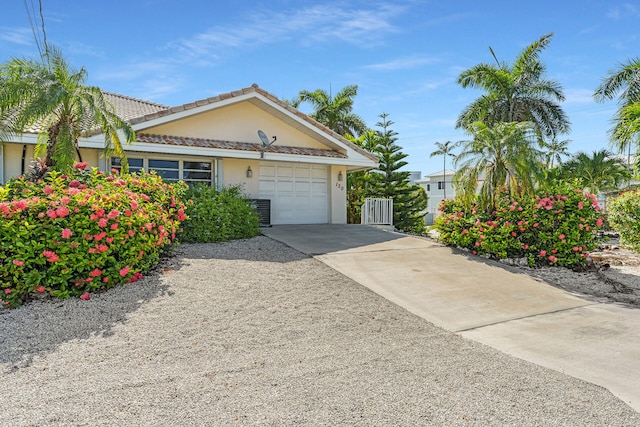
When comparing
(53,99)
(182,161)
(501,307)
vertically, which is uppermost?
(53,99)

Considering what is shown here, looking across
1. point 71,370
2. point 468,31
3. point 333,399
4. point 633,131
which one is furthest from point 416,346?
point 633,131

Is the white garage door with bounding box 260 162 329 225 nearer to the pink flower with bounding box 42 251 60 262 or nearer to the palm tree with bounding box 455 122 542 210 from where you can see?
the palm tree with bounding box 455 122 542 210

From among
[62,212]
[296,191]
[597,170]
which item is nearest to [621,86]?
[597,170]

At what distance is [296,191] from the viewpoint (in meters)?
15.0

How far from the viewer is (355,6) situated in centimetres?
1095

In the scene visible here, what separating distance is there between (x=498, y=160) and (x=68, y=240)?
9.10 m

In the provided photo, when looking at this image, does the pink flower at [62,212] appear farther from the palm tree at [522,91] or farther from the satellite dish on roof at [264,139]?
the palm tree at [522,91]

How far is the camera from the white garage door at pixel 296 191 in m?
14.4

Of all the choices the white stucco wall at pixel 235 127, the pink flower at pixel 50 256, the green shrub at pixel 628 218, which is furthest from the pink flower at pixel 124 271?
the green shrub at pixel 628 218

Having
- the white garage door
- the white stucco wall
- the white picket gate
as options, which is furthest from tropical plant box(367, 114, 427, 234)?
the white stucco wall

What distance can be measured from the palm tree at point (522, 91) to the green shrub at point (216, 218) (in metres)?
16.4

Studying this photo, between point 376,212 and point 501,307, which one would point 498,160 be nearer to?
point 501,307

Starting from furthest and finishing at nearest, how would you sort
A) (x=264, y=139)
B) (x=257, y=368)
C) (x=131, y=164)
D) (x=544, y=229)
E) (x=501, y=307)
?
(x=264, y=139), (x=131, y=164), (x=544, y=229), (x=501, y=307), (x=257, y=368)

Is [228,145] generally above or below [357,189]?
above
